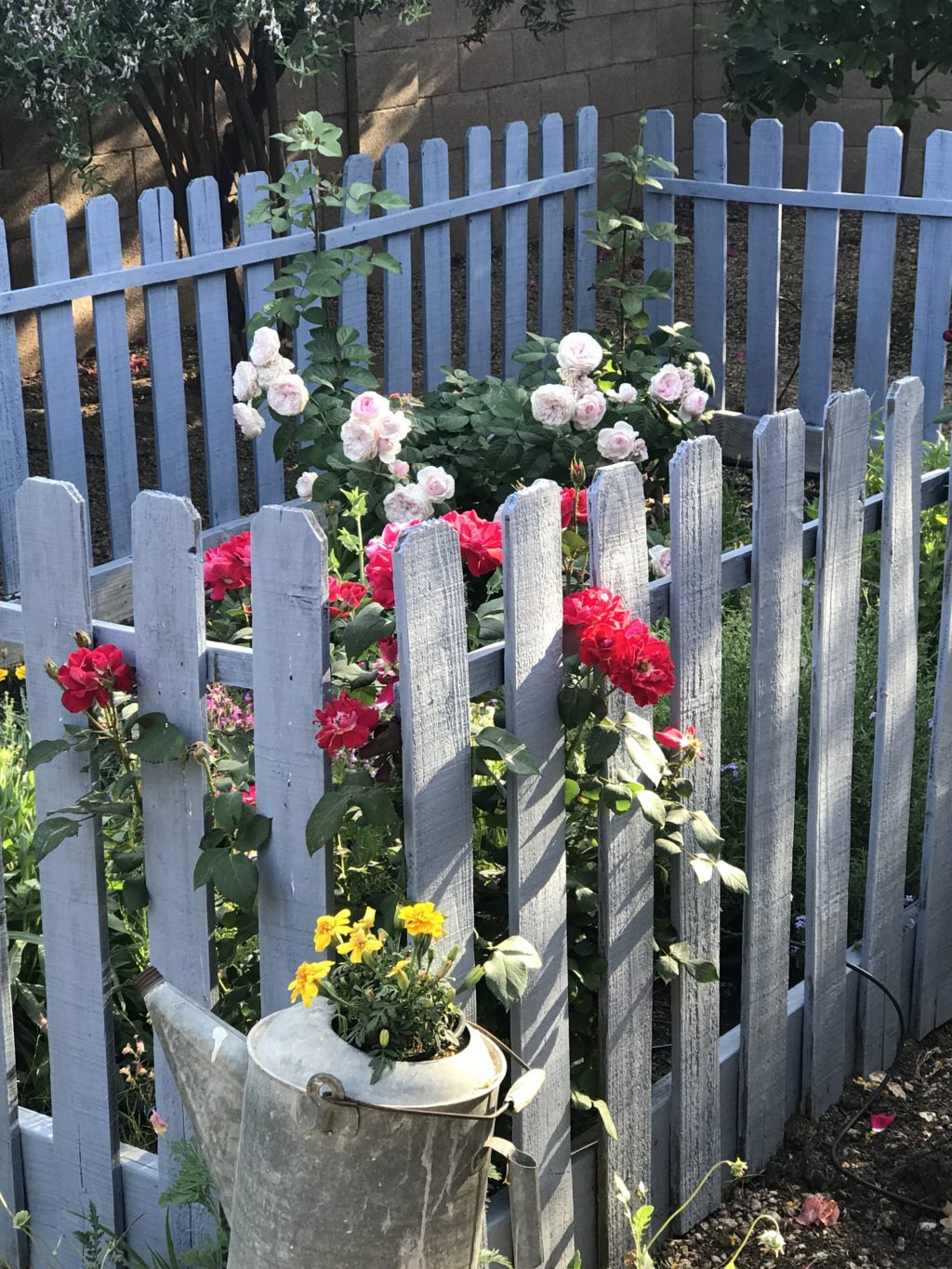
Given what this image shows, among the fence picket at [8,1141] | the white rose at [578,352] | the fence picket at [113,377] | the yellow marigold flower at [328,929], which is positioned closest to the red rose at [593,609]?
the yellow marigold flower at [328,929]

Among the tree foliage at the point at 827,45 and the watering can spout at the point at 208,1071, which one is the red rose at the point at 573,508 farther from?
the tree foliage at the point at 827,45

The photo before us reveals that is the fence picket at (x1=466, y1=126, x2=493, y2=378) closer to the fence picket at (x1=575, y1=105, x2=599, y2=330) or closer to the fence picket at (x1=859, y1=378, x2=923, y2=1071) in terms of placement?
the fence picket at (x1=575, y1=105, x2=599, y2=330)

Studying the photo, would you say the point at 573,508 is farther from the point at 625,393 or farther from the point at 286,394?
the point at 625,393

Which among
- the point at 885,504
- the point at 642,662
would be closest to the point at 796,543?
the point at 885,504

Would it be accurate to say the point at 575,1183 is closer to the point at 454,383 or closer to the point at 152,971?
the point at 152,971

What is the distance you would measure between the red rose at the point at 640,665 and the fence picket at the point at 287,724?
37 cm

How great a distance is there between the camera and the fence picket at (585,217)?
6.21 meters

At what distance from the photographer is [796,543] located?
7.77 feet

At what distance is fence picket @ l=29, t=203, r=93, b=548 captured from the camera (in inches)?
174

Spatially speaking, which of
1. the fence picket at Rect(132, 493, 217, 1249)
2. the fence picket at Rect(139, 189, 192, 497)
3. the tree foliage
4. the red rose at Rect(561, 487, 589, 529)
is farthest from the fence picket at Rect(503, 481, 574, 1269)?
the tree foliage

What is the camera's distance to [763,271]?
616 cm

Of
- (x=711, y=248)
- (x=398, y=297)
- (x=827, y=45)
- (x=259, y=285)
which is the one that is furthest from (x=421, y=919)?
(x=827, y=45)

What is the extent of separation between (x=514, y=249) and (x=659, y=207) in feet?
2.76

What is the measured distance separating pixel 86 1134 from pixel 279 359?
7.46ft
